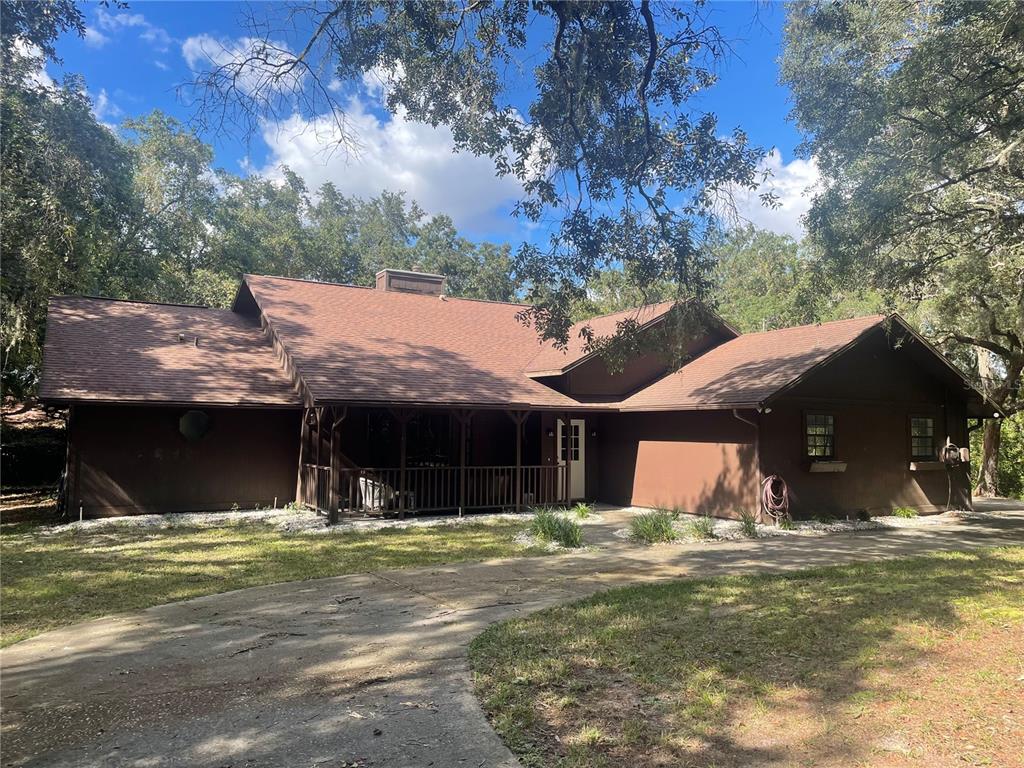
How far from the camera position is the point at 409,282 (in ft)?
68.7

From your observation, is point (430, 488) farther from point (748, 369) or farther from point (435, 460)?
point (748, 369)

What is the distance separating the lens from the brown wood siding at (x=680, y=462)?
1290cm

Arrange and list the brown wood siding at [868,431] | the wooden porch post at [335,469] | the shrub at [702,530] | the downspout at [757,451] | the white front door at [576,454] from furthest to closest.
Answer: the white front door at [576,454], the brown wood siding at [868,431], the downspout at [757,451], the wooden porch post at [335,469], the shrub at [702,530]

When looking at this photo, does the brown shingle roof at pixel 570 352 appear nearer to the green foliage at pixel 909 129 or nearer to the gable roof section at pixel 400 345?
the gable roof section at pixel 400 345

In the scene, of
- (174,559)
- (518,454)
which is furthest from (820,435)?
(174,559)

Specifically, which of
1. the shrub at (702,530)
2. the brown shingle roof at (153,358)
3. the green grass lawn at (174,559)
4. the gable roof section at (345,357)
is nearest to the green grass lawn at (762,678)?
the green grass lawn at (174,559)

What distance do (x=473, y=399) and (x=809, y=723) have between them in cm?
1016

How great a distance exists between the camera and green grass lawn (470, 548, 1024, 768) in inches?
135

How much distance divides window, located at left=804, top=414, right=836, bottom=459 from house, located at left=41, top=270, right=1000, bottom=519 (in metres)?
0.03

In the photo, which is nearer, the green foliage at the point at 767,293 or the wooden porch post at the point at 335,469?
the wooden porch post at the point at 335,469

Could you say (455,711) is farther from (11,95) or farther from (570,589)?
(11,95)

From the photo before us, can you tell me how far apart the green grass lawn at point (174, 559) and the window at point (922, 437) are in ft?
31.2

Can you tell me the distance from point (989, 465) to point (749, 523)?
41.7 ft

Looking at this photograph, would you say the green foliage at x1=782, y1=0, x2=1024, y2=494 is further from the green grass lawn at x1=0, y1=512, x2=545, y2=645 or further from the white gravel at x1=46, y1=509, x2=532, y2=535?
the white gravel at x1=46, y1=509, x2=532, y2=535
